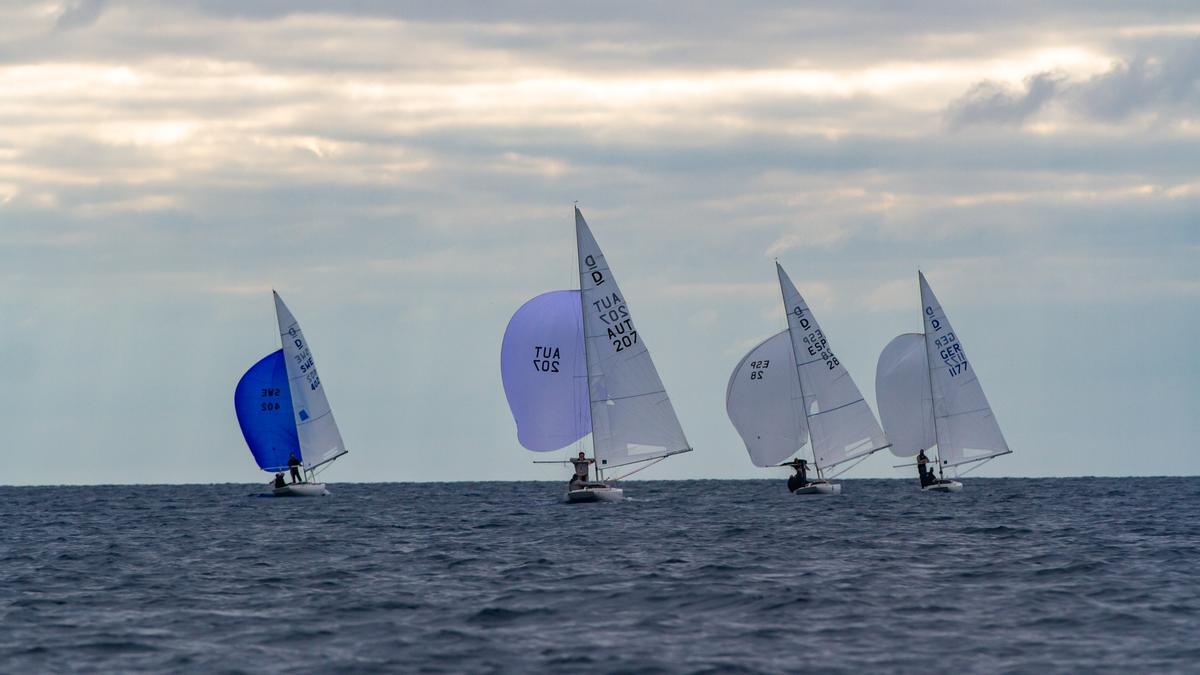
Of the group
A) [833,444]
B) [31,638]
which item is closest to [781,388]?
[833,444]

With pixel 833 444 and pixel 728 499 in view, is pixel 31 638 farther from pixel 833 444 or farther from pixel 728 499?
pixel 728 499

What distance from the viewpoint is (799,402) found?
235 ft

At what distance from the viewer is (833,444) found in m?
70.6

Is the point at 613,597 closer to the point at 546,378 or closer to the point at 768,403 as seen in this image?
the point at 546,378

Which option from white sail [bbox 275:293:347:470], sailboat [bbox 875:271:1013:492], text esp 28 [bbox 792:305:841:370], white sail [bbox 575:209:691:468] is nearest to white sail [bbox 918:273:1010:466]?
sailboat [bbox 875:271:1013:492]

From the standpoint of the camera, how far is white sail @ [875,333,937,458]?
75.8 m

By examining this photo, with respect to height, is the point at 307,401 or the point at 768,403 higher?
the point at 307,401

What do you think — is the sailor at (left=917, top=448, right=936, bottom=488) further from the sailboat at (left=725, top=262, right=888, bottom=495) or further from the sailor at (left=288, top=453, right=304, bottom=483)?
the sailor at (left=288, top=453, right=304, bottom=483)

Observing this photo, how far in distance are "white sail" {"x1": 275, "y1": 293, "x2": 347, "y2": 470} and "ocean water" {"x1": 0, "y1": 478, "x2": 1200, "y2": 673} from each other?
21359 millimetres

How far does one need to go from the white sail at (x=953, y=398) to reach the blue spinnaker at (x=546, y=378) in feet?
73.3

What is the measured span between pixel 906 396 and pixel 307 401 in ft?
91.3

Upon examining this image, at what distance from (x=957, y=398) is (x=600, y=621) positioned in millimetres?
51223

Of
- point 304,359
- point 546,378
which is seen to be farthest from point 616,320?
point 304,359

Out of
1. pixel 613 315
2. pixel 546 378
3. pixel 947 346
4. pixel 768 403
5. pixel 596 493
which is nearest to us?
pixel 613 315
